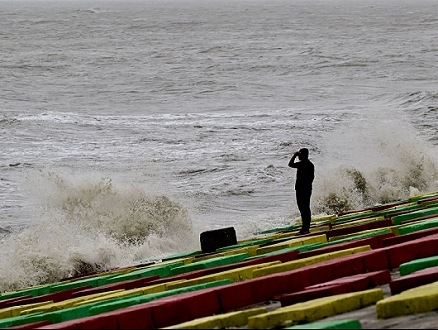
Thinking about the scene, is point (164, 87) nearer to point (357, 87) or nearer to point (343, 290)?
point (357, 87)

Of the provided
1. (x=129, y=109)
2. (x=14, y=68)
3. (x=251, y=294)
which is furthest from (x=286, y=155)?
(x=14, y=68)

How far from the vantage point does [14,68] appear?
241ft

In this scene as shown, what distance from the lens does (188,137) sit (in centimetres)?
4325

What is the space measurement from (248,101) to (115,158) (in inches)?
727

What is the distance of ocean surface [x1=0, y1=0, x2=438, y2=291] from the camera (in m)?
24.7

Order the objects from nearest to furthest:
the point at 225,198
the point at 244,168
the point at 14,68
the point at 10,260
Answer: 1. the point at 10,260
2. the point at 225,198
3. the point at 244,168
4. the point at 14,68

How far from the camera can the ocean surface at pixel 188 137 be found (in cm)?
2472

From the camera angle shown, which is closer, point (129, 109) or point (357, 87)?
point (129, 109)

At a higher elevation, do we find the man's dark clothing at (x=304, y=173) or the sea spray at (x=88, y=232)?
the man's dark clothing at (x=304, y=173)

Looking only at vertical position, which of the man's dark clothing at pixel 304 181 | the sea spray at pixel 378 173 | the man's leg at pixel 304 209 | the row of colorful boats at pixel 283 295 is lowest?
the sea spray at pixel 378 173

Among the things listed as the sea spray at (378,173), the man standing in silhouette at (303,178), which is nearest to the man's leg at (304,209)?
the man standing in silhouette at (303,178)

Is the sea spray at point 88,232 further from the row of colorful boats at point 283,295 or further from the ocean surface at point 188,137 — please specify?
the row of colorful boats at point 283,295

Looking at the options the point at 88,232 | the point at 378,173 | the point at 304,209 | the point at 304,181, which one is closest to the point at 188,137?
the point at 378,173

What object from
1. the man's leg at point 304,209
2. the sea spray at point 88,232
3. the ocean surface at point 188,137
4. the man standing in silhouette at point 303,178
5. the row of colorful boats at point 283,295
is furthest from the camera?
the ocean surface at point 188,137
